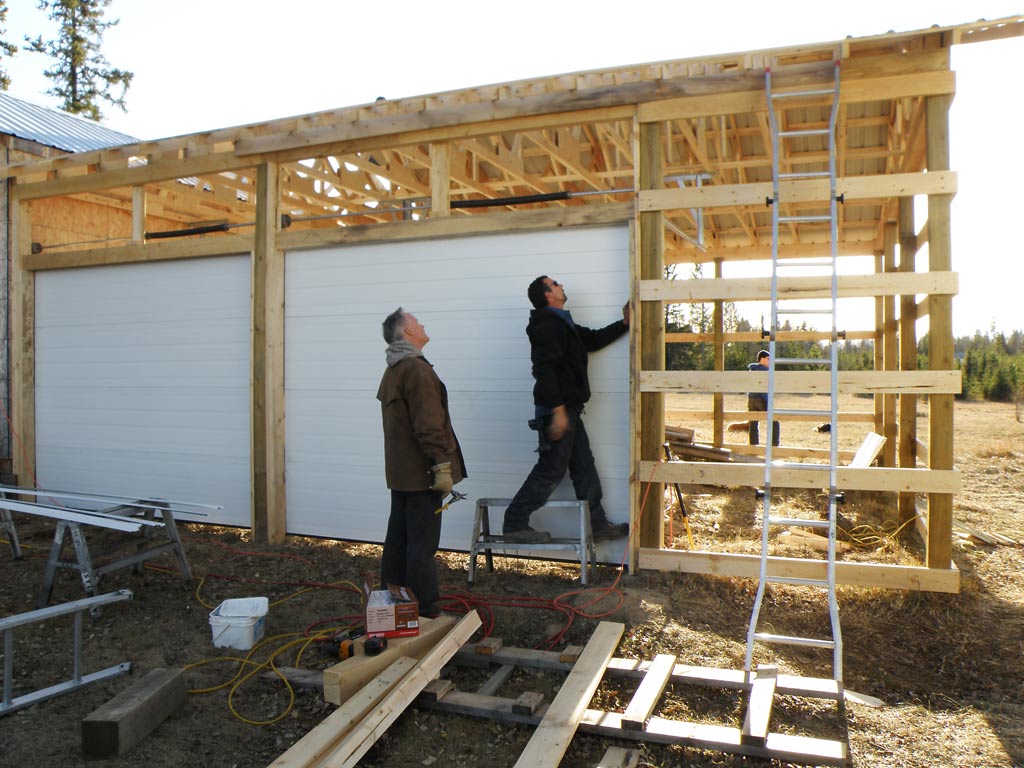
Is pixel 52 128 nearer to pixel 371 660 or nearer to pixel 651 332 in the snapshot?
pixel 651 332

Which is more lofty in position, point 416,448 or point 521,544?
point 416,448

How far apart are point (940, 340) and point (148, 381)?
714 centimetres

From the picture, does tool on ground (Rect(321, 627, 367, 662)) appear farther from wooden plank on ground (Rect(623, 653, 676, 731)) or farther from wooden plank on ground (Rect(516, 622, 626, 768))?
wooden plank on ground (Rect(623, 653, 676, 731))

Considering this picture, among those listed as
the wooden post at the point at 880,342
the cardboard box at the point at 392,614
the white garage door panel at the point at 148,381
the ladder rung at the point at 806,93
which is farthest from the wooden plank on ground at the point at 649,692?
the wooden post at the point at 880,342

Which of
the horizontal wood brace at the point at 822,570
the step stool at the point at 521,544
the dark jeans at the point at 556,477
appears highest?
the dark jeans at the point at 556,477

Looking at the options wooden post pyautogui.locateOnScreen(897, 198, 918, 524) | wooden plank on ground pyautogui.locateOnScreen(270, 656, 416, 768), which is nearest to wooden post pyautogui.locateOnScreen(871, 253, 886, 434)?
wooden post pyautogui.locateOnScreen(897, 198, 918, 524)

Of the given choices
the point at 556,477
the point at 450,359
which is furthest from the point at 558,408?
the point at 450,359

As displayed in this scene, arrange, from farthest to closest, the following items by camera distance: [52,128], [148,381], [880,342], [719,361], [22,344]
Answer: [719,361] → [52,128] → [880,342] → [22,344] → [148,381]

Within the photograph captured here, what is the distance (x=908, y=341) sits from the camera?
666cm

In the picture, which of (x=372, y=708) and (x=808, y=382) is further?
(x=808, y=382)

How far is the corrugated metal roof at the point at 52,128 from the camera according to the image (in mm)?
9078

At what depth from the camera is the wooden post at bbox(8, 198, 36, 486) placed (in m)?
8.38

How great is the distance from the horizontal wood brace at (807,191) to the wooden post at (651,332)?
0.45ft

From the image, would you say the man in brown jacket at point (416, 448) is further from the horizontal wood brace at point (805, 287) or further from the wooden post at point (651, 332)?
the horizontal wood brace at point (805, 287)
